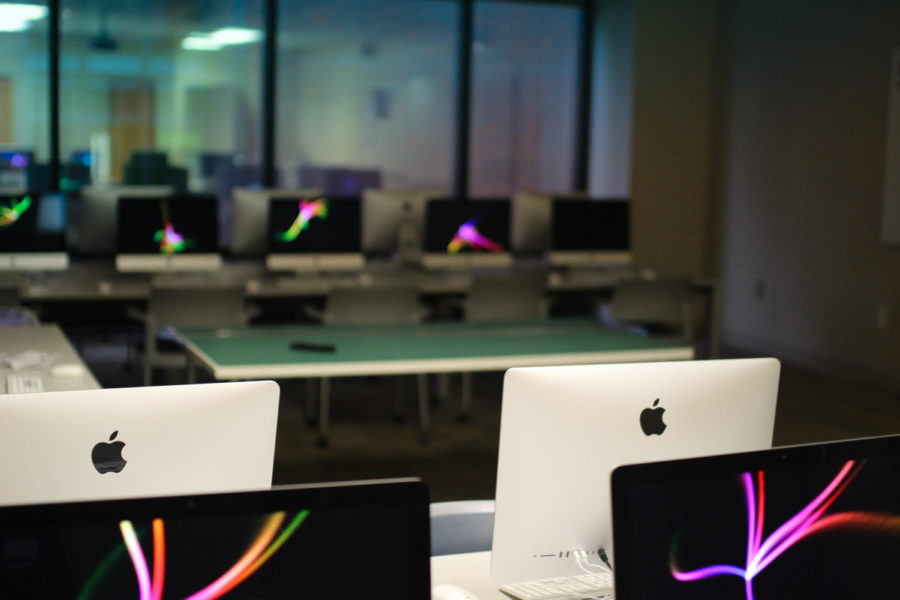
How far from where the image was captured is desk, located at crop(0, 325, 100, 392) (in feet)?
10.5

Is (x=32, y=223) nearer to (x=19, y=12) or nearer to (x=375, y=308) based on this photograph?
(x=375, y=308)

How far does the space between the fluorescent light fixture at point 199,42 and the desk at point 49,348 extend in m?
3.79

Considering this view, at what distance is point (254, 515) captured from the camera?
1105mm

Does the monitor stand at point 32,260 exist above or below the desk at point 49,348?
above

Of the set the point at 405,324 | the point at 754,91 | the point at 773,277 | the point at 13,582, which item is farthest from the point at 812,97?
the point at 13,582

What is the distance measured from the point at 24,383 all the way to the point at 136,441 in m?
1.73

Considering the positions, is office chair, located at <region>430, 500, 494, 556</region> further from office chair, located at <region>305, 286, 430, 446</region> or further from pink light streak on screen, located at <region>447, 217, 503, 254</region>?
pink light streak on screen, located at <region>447, 217, 503, 254</region>

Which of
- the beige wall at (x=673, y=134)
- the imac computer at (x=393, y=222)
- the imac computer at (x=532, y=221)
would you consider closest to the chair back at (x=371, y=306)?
the imac computer at (x=393, y=222)

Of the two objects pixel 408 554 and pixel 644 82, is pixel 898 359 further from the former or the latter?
pixel 408 554

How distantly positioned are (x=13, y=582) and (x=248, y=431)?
0.52 metres

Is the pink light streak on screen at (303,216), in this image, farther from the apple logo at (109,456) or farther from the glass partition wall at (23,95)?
the apple logo at (109,456)

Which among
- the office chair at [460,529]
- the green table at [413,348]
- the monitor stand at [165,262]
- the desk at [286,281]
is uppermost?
the monitor stand at [165,262]

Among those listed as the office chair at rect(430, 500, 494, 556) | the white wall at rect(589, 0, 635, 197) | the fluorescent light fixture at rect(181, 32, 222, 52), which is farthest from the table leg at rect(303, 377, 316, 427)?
the white wall at rect(589, 0, 635, 197)

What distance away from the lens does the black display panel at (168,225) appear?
5.65 metres
